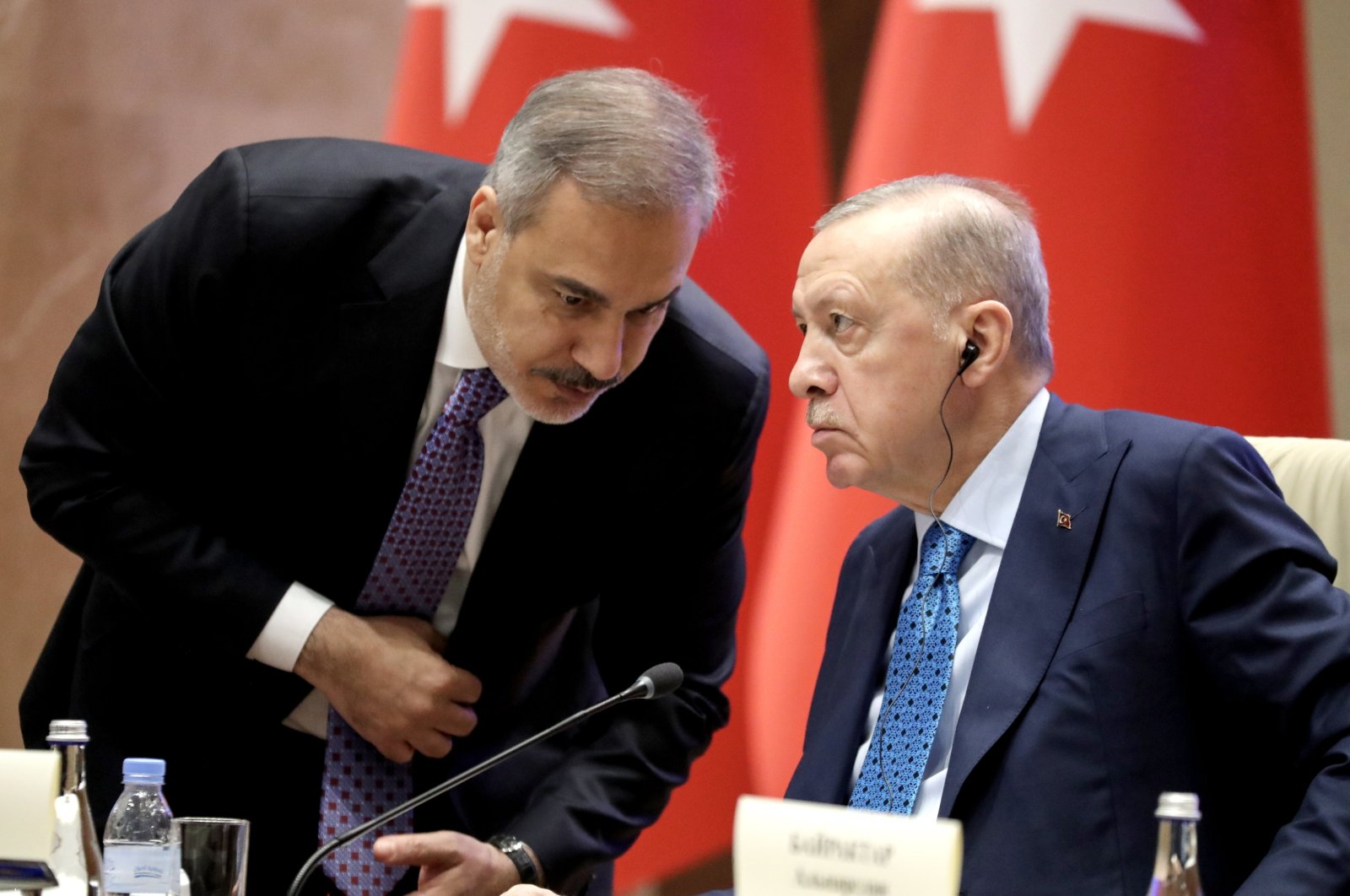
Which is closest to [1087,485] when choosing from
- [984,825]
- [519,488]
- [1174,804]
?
[984,825]

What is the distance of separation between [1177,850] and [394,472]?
132 cm

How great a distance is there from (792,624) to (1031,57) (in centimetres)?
121

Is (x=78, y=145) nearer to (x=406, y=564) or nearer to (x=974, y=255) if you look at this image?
(x=406, y=564)

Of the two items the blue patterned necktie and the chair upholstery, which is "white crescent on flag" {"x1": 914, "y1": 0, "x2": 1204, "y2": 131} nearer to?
the chair upholstery

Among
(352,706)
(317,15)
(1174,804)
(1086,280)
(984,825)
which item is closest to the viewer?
(1174,804)

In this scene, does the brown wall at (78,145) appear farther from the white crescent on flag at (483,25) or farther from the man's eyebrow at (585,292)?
the man's eyebrow at (585,292)

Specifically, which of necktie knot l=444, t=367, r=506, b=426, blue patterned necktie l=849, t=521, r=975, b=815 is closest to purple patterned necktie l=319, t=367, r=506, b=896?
necktie knot l=444, t=367, r=506, b=426

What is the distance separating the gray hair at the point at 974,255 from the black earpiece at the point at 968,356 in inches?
1.8

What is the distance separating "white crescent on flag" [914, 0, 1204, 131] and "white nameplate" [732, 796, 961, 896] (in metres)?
1.97

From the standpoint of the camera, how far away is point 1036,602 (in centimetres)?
168

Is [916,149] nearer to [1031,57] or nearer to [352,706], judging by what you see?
[1031,57]

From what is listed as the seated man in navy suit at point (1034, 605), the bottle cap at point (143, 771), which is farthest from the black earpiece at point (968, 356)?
the bottle cap at point (143, 771)

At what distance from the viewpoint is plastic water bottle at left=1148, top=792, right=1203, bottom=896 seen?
3.64ft

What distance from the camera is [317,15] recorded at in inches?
131
